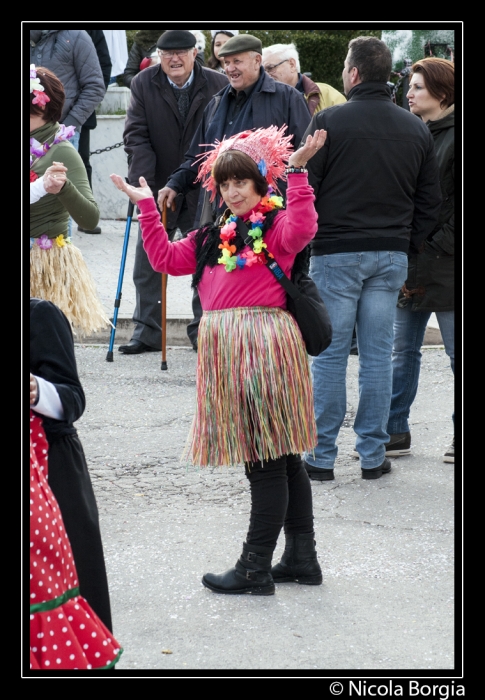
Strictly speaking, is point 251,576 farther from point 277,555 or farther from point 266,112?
point 266,112

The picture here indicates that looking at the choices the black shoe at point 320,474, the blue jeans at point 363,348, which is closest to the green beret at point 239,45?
the blue jeans at point 363,348

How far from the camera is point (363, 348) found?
5.11m

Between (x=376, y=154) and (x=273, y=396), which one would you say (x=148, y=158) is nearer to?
(x=376, y=154)

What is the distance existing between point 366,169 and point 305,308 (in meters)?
1.38

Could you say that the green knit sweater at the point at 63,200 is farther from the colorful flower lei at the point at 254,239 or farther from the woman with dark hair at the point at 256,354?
the colorful flower lei at the point at 254,239

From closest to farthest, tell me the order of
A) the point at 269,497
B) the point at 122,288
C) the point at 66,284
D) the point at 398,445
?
1. the point at 269,497
2. the point at 398,445
3. the point at 66,284
4. the point at 122,288

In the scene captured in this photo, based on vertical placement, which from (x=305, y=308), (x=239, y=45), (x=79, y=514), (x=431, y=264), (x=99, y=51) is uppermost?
(x=99, y=51)

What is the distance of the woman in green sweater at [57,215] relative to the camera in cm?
514

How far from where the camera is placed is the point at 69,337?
288 cm

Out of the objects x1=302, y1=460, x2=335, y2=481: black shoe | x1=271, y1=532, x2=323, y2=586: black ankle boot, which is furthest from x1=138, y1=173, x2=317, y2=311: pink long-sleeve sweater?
x1=302, y1=460, x2=335, y2=481: black shoe

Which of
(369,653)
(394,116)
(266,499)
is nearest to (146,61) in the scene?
(394,116)

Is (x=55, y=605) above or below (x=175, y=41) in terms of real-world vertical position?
below

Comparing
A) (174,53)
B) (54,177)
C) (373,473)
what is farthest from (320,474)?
(174,53)

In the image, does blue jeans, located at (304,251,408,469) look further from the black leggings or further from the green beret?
the green beret
